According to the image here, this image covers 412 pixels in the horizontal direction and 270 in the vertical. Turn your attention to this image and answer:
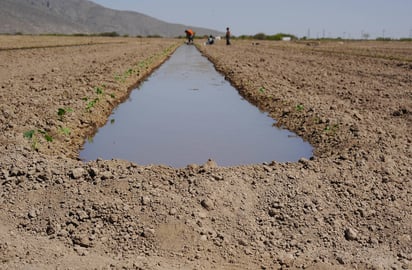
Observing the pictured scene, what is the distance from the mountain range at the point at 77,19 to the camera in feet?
353

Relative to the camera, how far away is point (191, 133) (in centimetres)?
952

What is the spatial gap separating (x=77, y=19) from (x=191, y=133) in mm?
157725

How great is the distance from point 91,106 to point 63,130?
7.14ft

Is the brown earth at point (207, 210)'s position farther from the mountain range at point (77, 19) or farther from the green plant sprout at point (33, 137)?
the mountain range at point (77, 19)

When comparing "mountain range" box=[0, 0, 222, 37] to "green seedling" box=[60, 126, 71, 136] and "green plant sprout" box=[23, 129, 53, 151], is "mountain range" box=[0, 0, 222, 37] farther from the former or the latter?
"green plant sprout" box=[23, 129, 53, 151]

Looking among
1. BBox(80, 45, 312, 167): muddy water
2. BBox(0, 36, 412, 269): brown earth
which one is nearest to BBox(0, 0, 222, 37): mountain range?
BBox(80, 45, 312, 167): muddy water

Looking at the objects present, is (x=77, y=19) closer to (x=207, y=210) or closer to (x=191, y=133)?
(x=191, y=133)

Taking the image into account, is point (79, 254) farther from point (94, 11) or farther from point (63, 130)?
point (94, 11)

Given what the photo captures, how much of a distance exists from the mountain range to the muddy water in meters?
96.7

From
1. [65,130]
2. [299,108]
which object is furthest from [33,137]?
[299,108]

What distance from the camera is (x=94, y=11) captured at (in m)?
168

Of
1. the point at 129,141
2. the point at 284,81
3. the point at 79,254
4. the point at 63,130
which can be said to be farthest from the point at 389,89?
the point at 79,254

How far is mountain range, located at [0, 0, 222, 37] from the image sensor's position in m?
108

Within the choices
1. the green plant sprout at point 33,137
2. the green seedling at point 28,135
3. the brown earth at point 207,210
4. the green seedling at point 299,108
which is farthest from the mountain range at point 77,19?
the brown earth at point 207,210
